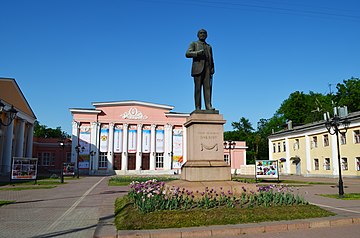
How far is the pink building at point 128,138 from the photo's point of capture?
1960 inches

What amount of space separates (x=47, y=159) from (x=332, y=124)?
161 feet

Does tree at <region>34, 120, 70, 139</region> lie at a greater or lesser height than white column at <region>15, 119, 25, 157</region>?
greater

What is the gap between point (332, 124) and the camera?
1698 cm

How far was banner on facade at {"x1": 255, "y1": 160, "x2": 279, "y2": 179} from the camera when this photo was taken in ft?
90.8

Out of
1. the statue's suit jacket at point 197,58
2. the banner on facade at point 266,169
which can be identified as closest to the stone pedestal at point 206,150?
the statue's suit jacket at point 197,58

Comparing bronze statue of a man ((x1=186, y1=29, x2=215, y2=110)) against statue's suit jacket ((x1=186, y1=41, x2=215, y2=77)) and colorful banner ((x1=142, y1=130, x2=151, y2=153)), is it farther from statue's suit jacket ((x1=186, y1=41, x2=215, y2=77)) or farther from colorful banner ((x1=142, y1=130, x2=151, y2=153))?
colorful banner ((x1=142, y1=130, x2=151, y2=153))

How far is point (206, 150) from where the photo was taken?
9.82m

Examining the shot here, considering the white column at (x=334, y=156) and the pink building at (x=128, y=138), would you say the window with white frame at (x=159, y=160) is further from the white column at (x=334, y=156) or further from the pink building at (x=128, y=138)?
the white column at (x=334, y=156)

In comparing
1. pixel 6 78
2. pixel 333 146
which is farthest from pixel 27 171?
pixel 333 146

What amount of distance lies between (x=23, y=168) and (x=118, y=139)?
2684 cm

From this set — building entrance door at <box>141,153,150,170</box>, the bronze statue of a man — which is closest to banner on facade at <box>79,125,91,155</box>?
building entrance door at <box>141,153,150,170</box>

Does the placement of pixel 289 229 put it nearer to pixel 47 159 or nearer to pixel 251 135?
pixel 47 159

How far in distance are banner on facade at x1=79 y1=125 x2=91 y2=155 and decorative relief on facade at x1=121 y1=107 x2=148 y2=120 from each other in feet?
21.8

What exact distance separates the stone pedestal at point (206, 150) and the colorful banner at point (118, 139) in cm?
4266
